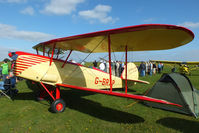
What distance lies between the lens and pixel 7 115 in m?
4.24

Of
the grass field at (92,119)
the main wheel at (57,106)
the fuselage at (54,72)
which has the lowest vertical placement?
the grass field at (92,119)

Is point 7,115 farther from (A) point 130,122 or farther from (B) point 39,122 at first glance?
(A) point 130,122

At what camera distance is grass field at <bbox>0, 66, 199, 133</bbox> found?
343 cm

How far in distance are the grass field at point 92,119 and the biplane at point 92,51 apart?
67 cm

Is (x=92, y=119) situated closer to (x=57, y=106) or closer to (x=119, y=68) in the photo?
(x=57, y=106)

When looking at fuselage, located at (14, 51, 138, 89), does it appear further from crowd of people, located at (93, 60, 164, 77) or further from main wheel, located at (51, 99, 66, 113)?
crowd of people, located at (93, 60, 164, 77)

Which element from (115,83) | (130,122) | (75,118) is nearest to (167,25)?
(130,122)

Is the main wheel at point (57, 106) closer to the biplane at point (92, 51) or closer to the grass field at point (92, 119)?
the biplane at point (92, 51)

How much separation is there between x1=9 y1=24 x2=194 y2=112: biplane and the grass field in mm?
665

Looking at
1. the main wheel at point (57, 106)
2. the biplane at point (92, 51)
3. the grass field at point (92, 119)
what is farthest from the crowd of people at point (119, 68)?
the main wheel at point (57, 106)

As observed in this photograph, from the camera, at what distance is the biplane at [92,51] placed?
3.29 m

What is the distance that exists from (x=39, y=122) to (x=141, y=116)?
3184mm

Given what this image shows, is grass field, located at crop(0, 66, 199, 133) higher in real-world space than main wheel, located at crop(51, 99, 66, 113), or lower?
lower

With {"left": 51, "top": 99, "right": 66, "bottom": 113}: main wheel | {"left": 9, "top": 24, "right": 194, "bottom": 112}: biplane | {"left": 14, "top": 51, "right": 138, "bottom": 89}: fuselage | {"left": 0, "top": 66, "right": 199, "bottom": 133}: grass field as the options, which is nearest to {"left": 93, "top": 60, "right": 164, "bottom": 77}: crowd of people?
{"left": 9, "top": 24, "right": 194, "bottom": 112}: biplane
